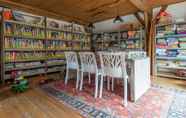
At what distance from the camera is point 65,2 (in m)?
3.49

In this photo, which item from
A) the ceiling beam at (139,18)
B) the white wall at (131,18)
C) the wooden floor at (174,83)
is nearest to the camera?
the wooden floor at (174,83)

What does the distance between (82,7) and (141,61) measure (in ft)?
8.65

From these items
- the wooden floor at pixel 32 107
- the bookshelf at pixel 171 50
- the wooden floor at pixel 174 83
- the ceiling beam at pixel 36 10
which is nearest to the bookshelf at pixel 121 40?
the bookshelf at pixel 171 50

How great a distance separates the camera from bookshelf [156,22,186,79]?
356 centimetres

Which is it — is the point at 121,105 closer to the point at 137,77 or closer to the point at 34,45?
the point at 137,77

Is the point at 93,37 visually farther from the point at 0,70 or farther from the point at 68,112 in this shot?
the point at 68,112

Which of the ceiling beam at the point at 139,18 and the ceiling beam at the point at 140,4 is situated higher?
the ceiling beam at the point at 140,4

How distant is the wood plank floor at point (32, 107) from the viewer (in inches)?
67.6

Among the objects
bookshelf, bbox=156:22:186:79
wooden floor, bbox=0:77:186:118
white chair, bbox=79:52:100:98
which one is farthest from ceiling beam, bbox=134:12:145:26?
wooden floor, bbox=0:77:186:118

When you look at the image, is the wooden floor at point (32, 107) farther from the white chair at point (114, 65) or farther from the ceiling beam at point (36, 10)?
the ceiling beam at point (36, 10)

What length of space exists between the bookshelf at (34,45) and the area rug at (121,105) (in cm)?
138

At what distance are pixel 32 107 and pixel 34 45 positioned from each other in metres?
2.32

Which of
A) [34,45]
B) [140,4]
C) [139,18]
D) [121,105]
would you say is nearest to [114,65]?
[121,105]

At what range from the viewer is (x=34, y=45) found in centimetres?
376
